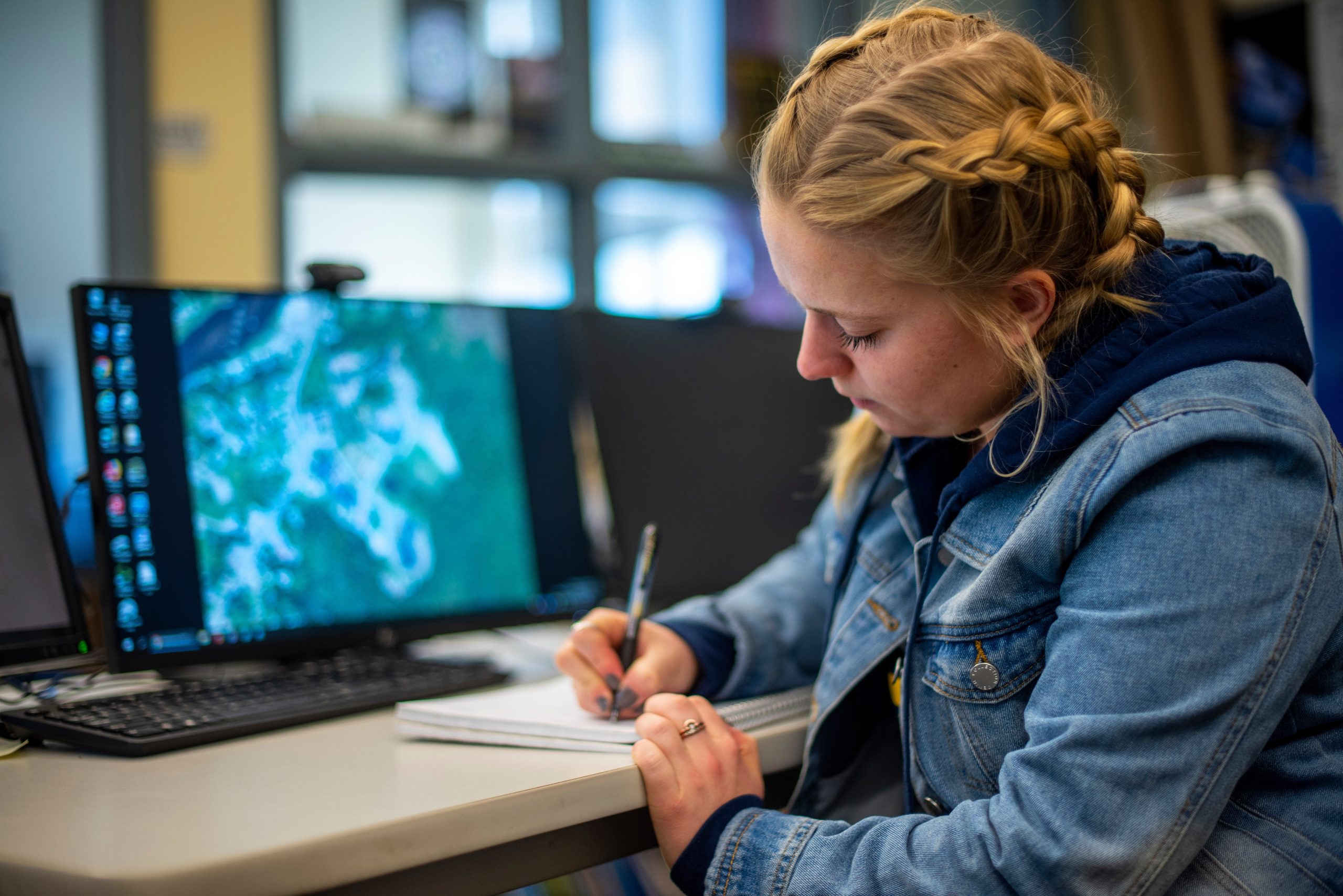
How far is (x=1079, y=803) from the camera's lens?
1.95 feet

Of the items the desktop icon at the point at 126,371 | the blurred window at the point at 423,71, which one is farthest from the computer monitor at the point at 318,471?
the blurred window at the point at 423,71

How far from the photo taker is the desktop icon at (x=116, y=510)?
923mm

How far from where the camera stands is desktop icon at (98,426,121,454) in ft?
3.05

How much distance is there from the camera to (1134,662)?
1.97 feet

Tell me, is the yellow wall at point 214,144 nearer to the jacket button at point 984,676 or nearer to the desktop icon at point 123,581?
the desktop icon at point 123,581

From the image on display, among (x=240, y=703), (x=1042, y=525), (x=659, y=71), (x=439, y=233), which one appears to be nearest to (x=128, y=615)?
(x=240, y=703)

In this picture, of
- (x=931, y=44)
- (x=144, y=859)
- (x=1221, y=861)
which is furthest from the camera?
(x=931, y=44)

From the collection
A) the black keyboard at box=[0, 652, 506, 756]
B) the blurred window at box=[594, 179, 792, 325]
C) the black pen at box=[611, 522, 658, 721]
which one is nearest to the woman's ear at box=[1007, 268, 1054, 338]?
the black pen at box=[611, 522, 658, 721]

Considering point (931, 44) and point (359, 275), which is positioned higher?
point (931, 44)

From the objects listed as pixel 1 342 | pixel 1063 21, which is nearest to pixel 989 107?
pixel 1 342

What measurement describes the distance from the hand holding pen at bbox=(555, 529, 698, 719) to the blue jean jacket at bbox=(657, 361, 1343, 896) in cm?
16

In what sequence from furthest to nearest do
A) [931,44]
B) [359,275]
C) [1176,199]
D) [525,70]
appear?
[525,70]
[1176,199]
[359,275]
[931,44]

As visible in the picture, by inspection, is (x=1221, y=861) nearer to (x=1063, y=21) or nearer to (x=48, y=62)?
(x=48, y=62)

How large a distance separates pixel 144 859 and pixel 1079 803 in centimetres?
51
